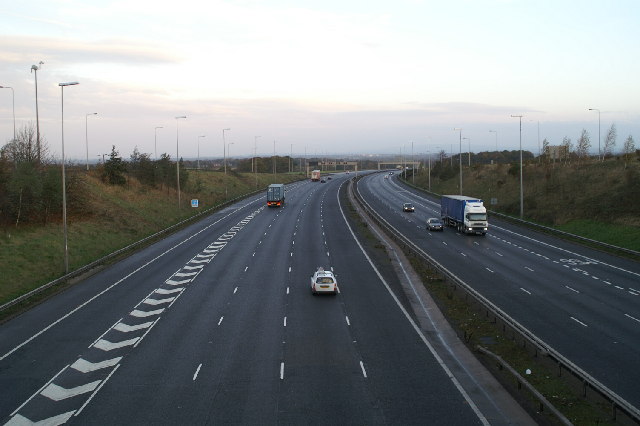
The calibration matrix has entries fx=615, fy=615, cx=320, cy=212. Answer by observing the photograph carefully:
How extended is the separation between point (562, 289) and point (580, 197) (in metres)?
38.7

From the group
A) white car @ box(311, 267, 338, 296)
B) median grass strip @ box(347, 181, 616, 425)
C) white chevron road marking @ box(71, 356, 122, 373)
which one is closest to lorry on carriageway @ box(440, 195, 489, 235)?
median grass strip @ box(347, 181, 616, 425)

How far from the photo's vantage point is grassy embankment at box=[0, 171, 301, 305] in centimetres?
3928

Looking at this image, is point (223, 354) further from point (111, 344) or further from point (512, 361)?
point (512, 361)

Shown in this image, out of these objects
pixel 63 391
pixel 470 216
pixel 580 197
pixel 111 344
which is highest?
pixel 580 197

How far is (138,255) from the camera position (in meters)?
47.2

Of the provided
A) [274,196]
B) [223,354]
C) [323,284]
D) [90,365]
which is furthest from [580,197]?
[90,365]

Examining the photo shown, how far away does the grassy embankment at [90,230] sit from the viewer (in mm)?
39281

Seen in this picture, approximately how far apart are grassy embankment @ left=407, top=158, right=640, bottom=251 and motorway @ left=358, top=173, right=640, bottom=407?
13.8ft

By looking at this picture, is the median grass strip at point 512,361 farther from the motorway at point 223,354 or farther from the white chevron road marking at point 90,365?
the white chevron road marking at point 90,365

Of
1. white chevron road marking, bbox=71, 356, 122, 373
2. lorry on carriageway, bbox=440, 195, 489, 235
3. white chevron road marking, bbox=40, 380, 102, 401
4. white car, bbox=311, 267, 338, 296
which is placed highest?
lorry on carriageway, bbox=440, 195, 489, 235

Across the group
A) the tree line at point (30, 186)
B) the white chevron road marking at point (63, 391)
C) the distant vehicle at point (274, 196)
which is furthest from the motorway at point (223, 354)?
the distant vehicle at point (274, 196)

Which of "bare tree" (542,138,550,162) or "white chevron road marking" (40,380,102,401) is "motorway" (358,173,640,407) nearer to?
"white chevron road marking" (40,380,102,401)

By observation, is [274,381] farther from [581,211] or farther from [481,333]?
[581,211]

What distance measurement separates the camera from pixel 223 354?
21.9 meters
